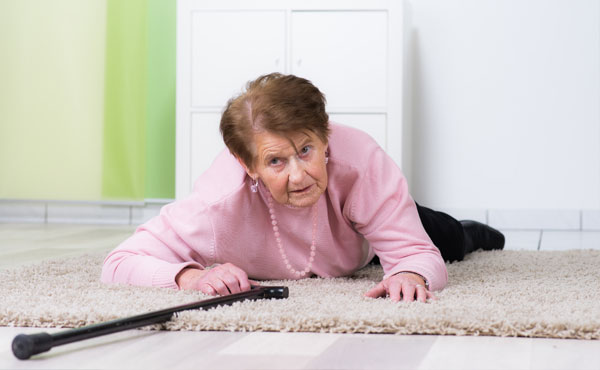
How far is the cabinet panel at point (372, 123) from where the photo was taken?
2.84m

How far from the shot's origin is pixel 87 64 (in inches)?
126

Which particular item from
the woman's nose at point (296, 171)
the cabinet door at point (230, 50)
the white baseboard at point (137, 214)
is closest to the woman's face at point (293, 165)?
the woman's nose at point (296, 171)

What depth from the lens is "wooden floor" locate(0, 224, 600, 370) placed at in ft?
2.62

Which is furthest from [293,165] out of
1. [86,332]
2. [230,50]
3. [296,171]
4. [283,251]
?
[230,50]

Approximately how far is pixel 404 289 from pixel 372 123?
1749mm

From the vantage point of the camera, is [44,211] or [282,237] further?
[44,211]

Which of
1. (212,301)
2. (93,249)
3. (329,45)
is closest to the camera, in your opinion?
(212,301)

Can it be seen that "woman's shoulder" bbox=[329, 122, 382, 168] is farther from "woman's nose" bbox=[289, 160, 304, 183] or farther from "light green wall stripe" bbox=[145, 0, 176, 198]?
"light green wall stripe" bbox=[145, 0, 176, 198]

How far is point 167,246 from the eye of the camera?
53.3 inches

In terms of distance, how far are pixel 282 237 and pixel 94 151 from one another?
6.71 feet

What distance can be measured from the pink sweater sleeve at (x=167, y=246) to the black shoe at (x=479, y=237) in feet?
2.78

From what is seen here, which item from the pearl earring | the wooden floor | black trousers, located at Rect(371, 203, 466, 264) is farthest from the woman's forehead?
black trousers, located at Rect(371, 203, 466, 264)

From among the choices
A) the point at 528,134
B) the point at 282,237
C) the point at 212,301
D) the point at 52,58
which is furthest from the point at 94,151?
the point at 212,301

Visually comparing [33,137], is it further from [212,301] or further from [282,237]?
[212,301]
